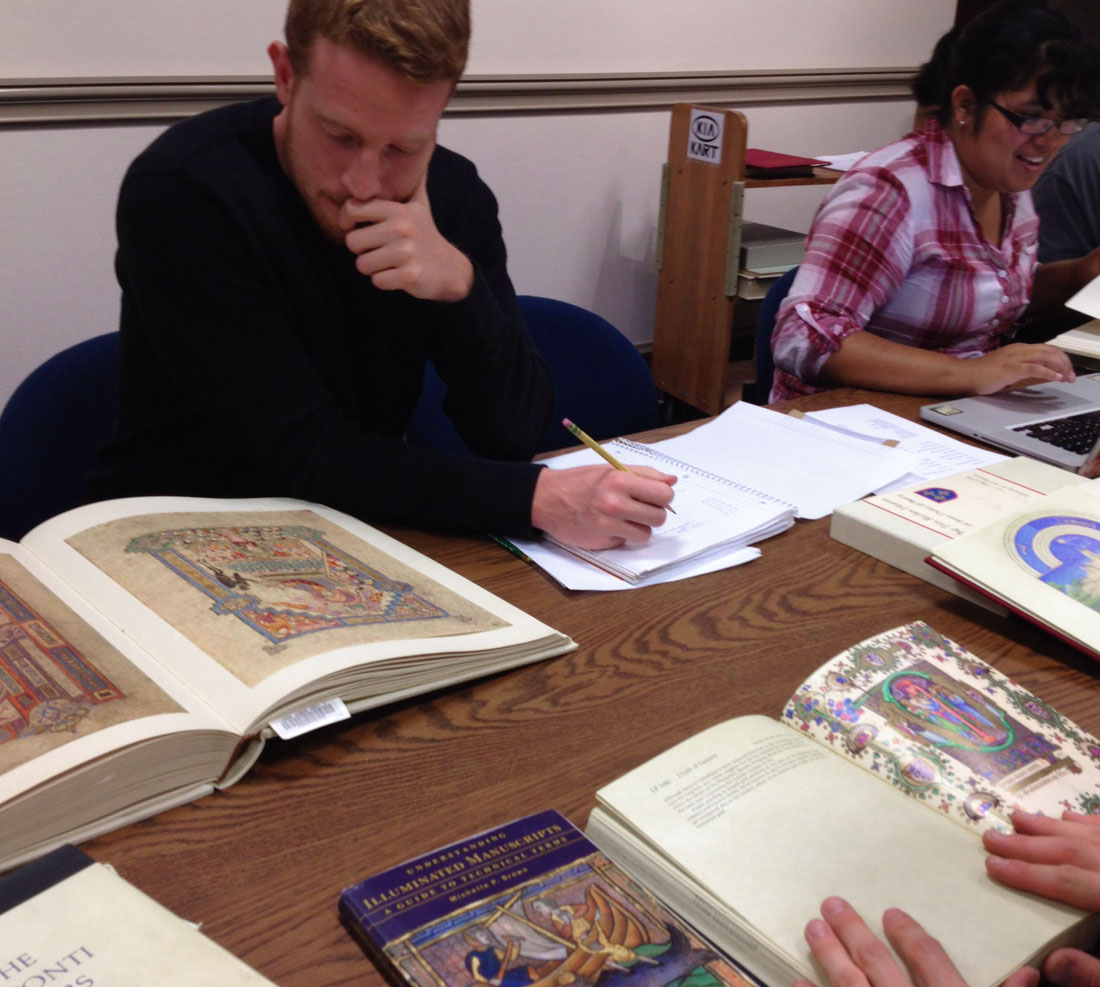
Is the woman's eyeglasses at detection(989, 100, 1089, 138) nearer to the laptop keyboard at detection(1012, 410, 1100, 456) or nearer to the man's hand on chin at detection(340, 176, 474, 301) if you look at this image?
the laptop keyboard at detection(1012, 410, 1100, 456)

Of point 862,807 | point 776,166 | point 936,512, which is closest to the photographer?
point 862,807

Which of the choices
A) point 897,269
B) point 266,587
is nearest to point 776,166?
point 897,269

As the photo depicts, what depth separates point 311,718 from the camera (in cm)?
70

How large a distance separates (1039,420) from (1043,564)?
55 centimetres

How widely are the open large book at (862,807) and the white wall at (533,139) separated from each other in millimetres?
1942

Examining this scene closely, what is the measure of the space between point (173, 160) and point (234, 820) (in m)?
0.74

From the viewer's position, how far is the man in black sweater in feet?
3.25

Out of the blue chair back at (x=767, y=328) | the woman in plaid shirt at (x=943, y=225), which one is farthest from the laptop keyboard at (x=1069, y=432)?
the blue chair back at (x=767, y=328)

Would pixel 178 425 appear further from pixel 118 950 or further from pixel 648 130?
pixel 648 130

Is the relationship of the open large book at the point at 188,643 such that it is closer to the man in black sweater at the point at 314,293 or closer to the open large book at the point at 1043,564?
the man in black sweater at the point at 314,293

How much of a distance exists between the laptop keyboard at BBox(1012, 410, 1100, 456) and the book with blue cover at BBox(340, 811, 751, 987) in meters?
0.99

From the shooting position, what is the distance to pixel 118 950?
497mm

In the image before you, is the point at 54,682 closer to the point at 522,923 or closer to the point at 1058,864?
the point at 522,923

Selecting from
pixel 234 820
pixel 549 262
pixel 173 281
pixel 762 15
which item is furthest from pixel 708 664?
pixel 762 15
